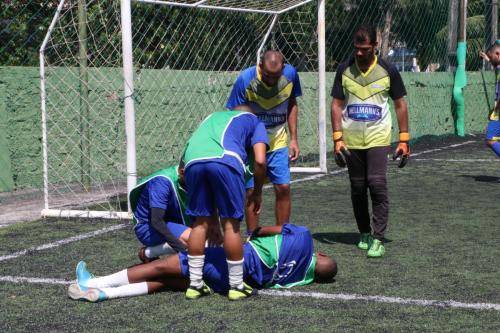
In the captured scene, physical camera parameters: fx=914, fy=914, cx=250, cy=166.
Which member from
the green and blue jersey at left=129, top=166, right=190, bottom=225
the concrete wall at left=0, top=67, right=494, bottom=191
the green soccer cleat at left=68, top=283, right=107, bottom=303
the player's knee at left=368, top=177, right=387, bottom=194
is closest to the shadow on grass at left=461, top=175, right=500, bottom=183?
the concrete wall at left=0, top=67, right=494, bottom=191

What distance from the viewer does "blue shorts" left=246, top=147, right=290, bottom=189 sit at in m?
8.16

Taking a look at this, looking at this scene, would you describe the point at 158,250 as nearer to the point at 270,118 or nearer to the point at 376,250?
the point at 376,250

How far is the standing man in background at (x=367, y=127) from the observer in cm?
770

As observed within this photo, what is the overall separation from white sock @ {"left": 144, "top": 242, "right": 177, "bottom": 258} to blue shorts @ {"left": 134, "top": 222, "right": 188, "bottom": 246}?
0.10ft

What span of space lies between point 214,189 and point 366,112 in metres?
2.37

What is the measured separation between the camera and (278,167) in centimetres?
817

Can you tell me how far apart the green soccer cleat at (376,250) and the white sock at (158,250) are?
171 cm

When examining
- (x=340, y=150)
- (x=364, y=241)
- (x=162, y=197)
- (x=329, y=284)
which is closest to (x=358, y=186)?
(x=340, y=150)

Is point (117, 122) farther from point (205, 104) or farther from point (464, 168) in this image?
point (464, 168)

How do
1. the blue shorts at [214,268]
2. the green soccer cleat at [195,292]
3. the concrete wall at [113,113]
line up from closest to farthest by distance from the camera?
1. the green soccer cleat at [195,292]
2. the blue shorts at [214,268]
3. the concrete wall at [113,113]

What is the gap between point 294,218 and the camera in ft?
32.2

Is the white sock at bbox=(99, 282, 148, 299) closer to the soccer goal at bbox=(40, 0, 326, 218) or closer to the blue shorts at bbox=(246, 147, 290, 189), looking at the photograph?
the blue shorts at bbox=(246, 147, 290, 189)

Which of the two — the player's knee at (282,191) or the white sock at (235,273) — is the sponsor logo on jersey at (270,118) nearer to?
the player's knee at (282,191)

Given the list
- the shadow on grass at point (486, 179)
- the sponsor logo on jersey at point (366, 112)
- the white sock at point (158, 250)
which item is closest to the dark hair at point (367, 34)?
the sponsor logo on jersey at point (366, 112)
